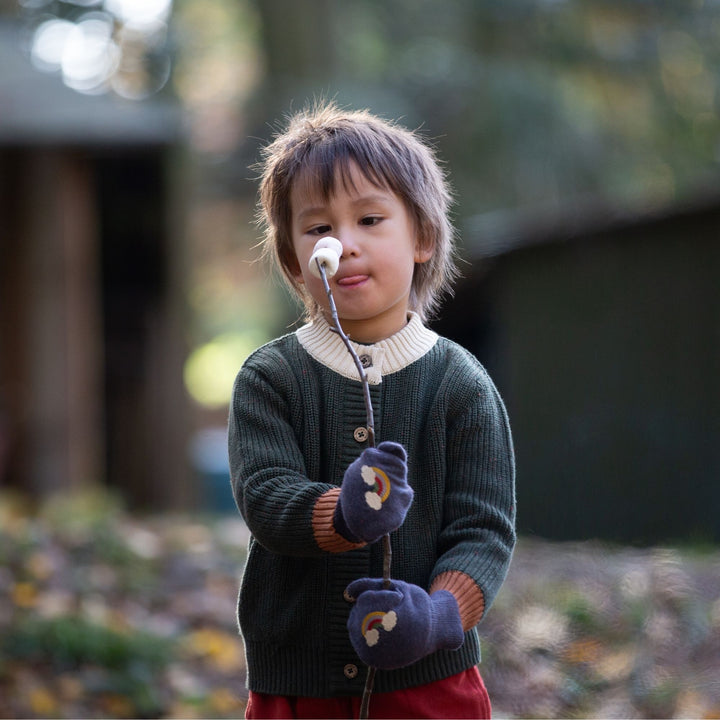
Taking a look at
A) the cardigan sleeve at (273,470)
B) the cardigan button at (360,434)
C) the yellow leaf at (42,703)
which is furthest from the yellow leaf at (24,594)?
the cardigan button at (360,434)

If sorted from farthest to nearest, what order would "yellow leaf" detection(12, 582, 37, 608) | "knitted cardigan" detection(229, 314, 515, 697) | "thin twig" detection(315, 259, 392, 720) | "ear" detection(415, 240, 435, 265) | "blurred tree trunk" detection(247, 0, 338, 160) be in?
"blurred tree trunk" detection(247, 0, 338, 160), "yellow leaf" detection(12, 582, 37, 608), "ear" detection(415, 240, 435, 265), "knitted cardigan" detection(229, 314, 515, 697), "thin twig" detection(315, 259, 392, 720)

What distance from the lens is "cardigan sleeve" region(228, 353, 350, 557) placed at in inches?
74.7

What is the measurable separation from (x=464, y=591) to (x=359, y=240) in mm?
628

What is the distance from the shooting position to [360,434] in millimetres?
2051

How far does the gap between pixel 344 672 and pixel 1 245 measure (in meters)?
8.18

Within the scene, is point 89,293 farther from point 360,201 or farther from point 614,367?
point 360,201

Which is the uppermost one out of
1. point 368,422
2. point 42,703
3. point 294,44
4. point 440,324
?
point 294,44

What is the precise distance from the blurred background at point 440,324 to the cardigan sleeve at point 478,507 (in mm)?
665

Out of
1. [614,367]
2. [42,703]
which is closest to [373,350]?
[42,703]

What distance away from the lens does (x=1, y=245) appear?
9.53 m

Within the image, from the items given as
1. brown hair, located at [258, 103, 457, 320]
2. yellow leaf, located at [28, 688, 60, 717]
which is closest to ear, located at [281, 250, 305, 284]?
brown hair, located at [258, 103, 457, 320]

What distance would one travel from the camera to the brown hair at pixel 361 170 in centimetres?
206

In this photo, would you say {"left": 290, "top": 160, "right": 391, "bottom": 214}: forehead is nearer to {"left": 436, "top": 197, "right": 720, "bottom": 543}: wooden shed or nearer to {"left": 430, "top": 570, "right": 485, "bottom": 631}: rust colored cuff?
{"left": 430, "top": 570, "right": 485, "bottom": 631}: rust colored cuff

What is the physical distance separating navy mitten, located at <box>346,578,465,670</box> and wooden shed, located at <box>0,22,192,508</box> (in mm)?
7542
